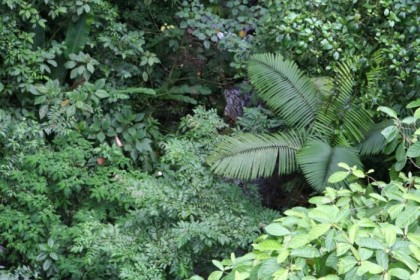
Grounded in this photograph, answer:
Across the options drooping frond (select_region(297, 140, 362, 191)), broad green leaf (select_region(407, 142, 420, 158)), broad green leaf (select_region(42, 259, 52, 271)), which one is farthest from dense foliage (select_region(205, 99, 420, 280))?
broad green leaf (select_region(42, 259, 52, 271))

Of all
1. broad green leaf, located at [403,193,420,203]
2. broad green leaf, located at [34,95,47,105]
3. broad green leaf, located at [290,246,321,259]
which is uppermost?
broad green leaf, located at [403,193,420,203]

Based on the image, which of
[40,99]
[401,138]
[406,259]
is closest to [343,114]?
[401,138]

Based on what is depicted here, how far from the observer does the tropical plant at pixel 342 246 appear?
2.38 metres

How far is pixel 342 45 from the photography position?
4.82 metres

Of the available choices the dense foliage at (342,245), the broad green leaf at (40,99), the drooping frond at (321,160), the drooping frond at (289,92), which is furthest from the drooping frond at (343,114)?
the broad green leaf at (40,99)

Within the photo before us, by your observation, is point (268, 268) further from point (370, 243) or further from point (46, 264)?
point (46, 264)

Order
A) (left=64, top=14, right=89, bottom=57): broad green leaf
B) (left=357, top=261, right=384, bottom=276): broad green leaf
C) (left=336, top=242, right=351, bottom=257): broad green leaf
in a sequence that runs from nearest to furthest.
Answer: (left=357, top=261, right=384, bottom=276): broad green leaf < (left=336, top=242, right=351, bottom=257): broad green leaf < (left=64, top=14, right=89, bottom=57): broad green leaf

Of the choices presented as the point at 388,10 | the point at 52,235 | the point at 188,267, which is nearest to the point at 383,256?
the point at 188,267

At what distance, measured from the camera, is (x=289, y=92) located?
5258 millimetres

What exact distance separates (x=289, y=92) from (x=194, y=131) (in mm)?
794

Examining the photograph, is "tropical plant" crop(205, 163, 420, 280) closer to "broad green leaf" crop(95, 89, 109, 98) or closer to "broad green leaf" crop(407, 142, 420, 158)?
"broad green leaf" crop(407, 142, 420, 158)

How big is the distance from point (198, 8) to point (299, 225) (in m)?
4.37

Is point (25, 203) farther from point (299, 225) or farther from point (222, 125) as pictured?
point (299, 225)

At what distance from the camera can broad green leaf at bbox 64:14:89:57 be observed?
6367 millimetres
